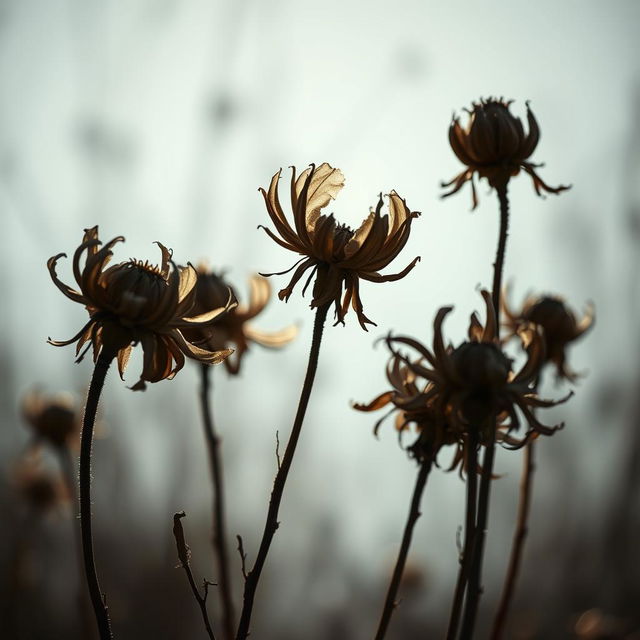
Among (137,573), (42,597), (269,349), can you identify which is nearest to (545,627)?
(137,573)

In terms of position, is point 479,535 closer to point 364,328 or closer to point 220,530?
point 364,328

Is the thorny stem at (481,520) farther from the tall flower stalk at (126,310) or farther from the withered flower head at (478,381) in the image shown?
the tall flower stalk at (126,310)

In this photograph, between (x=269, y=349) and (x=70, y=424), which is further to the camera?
(x=70, y=424)

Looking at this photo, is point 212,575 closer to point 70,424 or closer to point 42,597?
point 42,597

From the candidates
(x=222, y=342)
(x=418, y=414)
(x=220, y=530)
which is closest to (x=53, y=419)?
(x=222, y=342)

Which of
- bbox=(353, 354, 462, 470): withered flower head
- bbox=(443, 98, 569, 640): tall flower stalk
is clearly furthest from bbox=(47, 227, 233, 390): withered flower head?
bbox=(443, 98, 569, 640): tall flower stalk

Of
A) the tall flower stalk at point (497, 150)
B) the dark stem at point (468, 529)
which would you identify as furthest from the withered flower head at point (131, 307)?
the tall flower stalk at point (497, 150)
